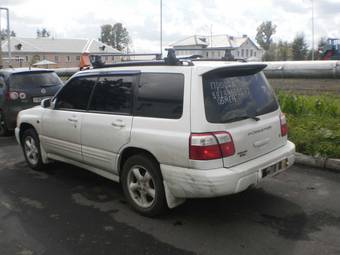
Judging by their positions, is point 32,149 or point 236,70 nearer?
point 236,70

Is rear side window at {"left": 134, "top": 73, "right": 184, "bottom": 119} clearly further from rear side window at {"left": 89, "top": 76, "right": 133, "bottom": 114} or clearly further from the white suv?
rear side window at {"left": 89, "top": 76, "right": 133, "bottom": 114}

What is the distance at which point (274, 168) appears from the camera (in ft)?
15.3

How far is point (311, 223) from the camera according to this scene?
4.41 metres

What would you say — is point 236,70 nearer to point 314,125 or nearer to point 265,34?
point 314,125

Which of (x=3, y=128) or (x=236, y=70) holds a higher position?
(x=236, y=70)

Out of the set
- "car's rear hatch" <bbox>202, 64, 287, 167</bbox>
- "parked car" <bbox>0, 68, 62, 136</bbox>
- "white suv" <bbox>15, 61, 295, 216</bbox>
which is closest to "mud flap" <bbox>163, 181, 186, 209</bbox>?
"white suv" <bbox>15, 61, 295, 216</bbox>

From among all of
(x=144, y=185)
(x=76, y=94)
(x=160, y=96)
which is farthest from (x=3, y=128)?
(x=160, y=96)

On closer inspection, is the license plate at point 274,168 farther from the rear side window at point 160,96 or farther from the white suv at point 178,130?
the rear side window at point 160,96

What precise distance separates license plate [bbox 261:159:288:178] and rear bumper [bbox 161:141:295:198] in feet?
0.21

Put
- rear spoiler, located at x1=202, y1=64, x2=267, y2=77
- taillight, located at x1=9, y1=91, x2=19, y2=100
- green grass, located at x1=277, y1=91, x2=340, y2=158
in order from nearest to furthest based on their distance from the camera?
rear spoiler, located at x1=202, y1=64, x2=267, y2=77, green grass, located at x1=277, y1=91, x2=340, y2=158, taillight, located at x1=9, y1=91, x2=19, y2=100

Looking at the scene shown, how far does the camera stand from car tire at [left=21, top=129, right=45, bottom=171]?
21.6 ft

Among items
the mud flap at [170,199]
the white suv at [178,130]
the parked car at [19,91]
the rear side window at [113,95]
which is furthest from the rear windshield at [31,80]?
the mud flap at [170,199]

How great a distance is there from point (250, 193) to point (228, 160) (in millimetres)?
1408

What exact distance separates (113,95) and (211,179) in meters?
1.74
